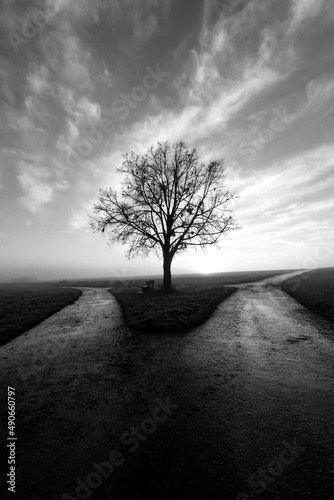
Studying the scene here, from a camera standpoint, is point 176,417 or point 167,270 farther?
point 167,270

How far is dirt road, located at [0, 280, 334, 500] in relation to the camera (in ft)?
9.65

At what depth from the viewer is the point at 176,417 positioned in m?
4.32

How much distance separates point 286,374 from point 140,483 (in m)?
4.45

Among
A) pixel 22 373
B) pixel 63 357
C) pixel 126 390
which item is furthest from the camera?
pixel 63 357

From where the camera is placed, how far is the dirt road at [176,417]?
116 inches

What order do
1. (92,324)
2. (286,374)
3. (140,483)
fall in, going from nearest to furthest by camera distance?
(140,483)
(286,374)
(92,324)

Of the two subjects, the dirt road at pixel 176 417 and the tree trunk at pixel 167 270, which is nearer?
the dirt road at pixel 176 417

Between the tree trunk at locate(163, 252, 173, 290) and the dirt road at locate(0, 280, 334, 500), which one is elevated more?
the tree trunk at locate(163, 252, 173, 290)

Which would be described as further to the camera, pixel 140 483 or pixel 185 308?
pixel 185 308

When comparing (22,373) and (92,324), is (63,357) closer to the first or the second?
(22,373)

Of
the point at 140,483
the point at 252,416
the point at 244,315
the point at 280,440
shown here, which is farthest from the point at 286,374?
the point at 244,315

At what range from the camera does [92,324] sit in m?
11.2

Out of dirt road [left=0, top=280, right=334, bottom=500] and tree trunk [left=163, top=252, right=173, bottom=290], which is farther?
tree trunk [left=163, top=252, right=173, bottom=290]

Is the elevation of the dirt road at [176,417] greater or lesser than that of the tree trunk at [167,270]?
lesser
